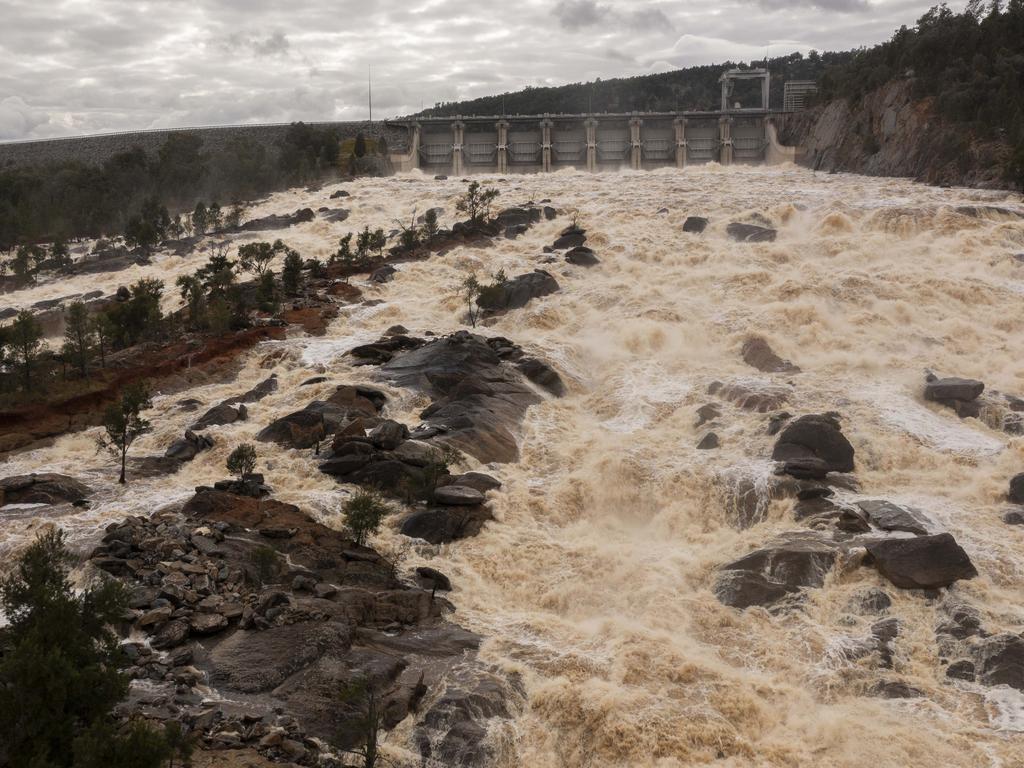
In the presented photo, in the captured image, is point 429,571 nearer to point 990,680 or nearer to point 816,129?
point 990,680

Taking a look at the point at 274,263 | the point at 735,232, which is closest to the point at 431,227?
the point at 274,263

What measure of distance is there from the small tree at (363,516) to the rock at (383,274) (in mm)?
22904

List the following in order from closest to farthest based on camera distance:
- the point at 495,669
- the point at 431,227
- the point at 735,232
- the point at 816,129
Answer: the point at 495,669 → the point at 735,232 → the point at 431,227 → the point at 816,129

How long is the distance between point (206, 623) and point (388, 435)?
29.4 feet

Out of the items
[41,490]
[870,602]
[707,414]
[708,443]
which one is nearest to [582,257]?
[707,414]

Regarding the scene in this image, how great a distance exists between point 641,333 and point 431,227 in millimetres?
20522

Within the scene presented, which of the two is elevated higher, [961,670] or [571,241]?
[571,241]

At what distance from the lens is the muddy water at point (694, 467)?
15.0m

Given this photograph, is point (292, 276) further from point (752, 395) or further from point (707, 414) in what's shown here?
point (752, 395)

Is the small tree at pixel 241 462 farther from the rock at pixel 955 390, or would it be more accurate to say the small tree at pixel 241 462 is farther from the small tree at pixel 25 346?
the rock at pixel 955 390

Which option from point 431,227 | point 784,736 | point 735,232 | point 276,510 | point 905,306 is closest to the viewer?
point 784,736

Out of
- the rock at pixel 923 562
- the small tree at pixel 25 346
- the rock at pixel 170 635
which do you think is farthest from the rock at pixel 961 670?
the small tree at pixel 25 346

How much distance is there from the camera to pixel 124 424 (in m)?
23.2

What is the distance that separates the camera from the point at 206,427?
85.5 feet
